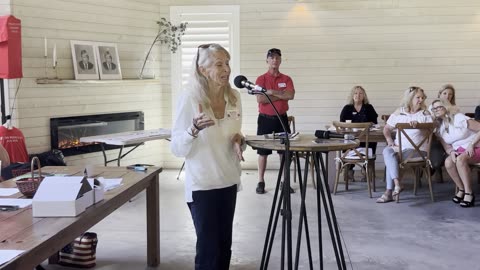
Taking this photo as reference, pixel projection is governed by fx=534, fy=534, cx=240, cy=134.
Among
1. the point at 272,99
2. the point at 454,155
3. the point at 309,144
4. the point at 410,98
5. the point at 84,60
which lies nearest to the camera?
the point at 309,144

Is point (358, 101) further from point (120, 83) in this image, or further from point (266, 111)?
point (120, 83)

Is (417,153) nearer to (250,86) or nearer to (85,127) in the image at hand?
(250,86)

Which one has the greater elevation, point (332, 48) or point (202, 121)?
point (332, 48)

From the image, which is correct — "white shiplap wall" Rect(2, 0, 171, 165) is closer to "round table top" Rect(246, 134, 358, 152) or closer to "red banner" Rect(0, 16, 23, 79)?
"red banner" Rect(0, 16, 23, 79)

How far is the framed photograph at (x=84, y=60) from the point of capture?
6148 millimetres

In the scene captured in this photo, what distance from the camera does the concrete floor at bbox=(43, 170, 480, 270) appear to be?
3.80 metres

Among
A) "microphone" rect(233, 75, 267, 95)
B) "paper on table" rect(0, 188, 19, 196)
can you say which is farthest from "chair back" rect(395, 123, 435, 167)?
"paper on table" rect(0, 188, 19, 196)

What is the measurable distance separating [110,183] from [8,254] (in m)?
1.23

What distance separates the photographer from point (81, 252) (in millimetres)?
3604

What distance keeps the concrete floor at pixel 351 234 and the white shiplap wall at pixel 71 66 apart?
4.50 feet

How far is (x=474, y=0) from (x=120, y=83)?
15.4 ft

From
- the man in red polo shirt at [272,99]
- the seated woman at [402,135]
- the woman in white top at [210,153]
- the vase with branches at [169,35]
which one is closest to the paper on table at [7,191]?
the woman in white top at [210,153]

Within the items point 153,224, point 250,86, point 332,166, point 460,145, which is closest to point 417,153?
point 460,145

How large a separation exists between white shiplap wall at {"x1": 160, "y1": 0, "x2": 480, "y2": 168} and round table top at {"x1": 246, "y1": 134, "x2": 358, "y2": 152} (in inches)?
174
